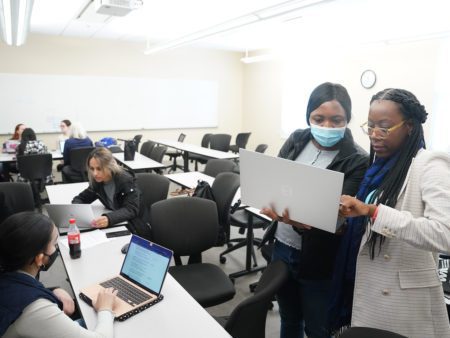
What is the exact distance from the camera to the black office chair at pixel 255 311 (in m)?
1.28

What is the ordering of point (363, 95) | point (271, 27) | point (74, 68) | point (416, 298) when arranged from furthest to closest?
point (74, 68) < point (363, 95) < point (271, 27) < point (416, 298)

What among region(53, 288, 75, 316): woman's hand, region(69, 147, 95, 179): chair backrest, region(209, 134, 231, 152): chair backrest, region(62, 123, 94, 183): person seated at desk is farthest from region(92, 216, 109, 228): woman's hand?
region(209, 134, 231, 152): chair backrest

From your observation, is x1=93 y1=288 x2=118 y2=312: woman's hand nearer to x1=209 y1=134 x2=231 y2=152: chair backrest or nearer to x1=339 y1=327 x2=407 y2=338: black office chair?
x1=339 y1=327 x2=407 y2=338: black office chair

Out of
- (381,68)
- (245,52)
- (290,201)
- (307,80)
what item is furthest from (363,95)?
(290,201)

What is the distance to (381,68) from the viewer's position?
19.4ft

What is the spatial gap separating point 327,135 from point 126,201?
163 cm

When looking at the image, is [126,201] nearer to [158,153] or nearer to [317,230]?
[317,230]

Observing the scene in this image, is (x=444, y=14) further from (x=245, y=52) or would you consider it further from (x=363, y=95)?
(x=245, y=52)

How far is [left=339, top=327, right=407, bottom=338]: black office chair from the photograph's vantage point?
1.20 m

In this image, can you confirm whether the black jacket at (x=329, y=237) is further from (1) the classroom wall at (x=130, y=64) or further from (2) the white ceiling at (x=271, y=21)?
(1) the classroom wall at (x=130, y=64)

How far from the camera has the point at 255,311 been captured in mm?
1313

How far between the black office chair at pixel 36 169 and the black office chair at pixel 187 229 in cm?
306

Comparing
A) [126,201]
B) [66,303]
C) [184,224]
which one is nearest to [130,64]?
[126,201]

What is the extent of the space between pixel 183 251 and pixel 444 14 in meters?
4.50
